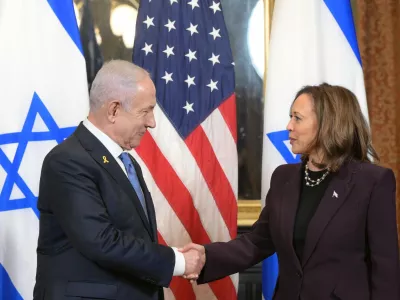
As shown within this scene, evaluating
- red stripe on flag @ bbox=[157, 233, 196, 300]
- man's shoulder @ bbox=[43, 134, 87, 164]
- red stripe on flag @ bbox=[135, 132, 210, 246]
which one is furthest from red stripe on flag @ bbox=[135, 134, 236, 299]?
man's shoulder @ bbox=[43, 134, 87, 164]

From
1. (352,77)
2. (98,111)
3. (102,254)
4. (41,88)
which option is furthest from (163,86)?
(102,254)

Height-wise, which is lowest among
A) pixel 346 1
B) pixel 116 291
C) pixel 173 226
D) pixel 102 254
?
pixel 173 226

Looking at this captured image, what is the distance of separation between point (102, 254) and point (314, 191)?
0.85m

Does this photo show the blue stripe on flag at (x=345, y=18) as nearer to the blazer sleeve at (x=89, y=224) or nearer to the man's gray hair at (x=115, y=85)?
the man's gray hair at (x=115, y=85)

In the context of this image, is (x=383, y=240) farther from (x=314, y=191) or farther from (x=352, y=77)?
(x=352, y=77)

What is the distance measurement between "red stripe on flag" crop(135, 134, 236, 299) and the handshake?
0.76 metres

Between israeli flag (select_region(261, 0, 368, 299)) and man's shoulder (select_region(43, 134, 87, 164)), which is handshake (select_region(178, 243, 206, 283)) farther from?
israeli flag (select_region(261, 0, 368, 299))

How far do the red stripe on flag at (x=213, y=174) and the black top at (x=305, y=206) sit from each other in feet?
3.42

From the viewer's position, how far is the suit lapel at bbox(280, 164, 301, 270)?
2.31 m

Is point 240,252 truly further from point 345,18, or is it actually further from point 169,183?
point 345,18

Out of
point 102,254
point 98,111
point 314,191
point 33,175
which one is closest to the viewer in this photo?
point 102,254

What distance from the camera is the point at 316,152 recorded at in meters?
2.41

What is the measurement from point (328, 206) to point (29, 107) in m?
1.63

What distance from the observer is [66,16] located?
10.6 ft
